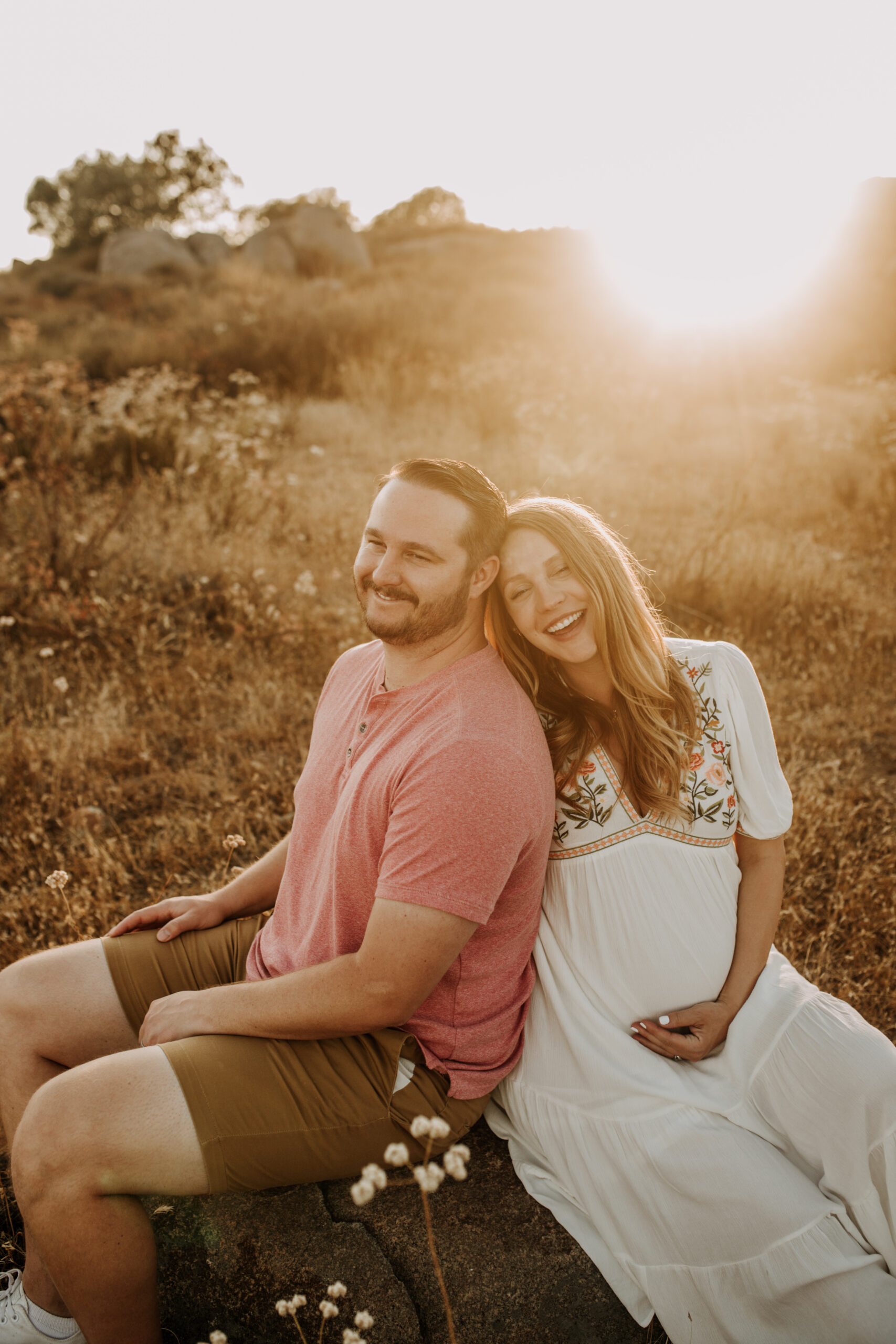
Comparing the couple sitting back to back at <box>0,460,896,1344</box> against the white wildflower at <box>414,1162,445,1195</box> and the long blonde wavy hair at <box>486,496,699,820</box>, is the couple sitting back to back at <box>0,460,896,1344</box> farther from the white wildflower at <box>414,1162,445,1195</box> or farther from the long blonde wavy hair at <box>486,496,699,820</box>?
the white wildflower at <box>414,1162,445,1195</box>

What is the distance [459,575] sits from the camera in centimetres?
212

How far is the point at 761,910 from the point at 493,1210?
0.99 metres

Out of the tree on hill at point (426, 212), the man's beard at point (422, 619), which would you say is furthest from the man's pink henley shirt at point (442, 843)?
the tree on hill at point (426, 212)

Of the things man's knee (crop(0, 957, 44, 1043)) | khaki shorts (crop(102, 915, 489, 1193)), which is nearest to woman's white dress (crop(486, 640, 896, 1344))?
khaki shorts (crop(102, 915, 489, 1193))

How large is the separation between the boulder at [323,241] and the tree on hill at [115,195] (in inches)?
597

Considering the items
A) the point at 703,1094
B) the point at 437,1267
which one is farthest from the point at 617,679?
the point at 437,1267

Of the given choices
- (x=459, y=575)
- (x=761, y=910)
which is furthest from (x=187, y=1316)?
(x=459, y=575)

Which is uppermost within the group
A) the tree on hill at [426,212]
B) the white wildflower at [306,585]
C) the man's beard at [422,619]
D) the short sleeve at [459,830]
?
the tree on hill at [426,212]

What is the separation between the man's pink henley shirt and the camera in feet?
5.64

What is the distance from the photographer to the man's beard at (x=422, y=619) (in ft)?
6.79

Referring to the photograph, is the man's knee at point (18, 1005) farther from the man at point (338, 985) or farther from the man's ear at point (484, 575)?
the man's ear at point (484, 575)

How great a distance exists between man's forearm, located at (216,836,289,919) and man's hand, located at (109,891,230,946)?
0.06 feet

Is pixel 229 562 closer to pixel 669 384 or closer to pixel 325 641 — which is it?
pixel 325 641

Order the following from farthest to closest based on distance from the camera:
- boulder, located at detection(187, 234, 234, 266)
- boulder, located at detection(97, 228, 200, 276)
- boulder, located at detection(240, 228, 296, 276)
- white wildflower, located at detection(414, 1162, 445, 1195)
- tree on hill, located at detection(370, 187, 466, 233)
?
tree on hill, located at detection(370, 187, 466, 233)
boulder, located at detection(187, 234, 234, 266)
boulder, located at detection(97, 228, 200, 276)
boulder, located at detection(240, 228, 296, 276)
white wildflower, located at detection(414, 1162, 445, 1195)
